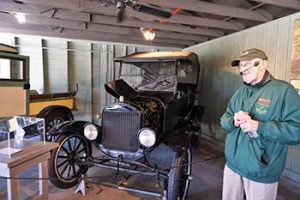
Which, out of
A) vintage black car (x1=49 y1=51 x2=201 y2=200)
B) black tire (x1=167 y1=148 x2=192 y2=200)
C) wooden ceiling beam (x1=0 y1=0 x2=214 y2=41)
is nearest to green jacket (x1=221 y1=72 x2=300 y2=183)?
black tire (x1=167 y1=148 x2=192 y2=200)

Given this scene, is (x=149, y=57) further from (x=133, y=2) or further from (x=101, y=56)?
(x=101, y=56)

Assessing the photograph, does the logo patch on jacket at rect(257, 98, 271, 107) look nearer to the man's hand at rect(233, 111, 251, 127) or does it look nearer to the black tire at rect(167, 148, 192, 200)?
the man's hand at rect(233, 111, 251, 127)

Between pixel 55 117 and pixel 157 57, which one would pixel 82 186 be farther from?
pixel 55 117

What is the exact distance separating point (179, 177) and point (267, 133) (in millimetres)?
1417

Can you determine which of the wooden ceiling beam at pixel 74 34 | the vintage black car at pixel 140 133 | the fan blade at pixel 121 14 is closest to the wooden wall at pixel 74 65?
the wooden ceiling beam at pixel 74 34

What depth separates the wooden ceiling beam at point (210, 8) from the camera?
3543 mm

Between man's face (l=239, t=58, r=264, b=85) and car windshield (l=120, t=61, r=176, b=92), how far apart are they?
2.20m

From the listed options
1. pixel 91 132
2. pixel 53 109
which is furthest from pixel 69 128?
pixel 53 109

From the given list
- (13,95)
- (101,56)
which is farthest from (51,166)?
(101,56)

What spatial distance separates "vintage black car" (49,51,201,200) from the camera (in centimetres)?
292

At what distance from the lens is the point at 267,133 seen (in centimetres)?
159

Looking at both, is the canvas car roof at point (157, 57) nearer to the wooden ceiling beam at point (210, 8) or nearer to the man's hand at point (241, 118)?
the wooden ceiling beam at point (210, 8)

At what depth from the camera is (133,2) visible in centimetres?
277

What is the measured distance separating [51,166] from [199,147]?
138 inches
